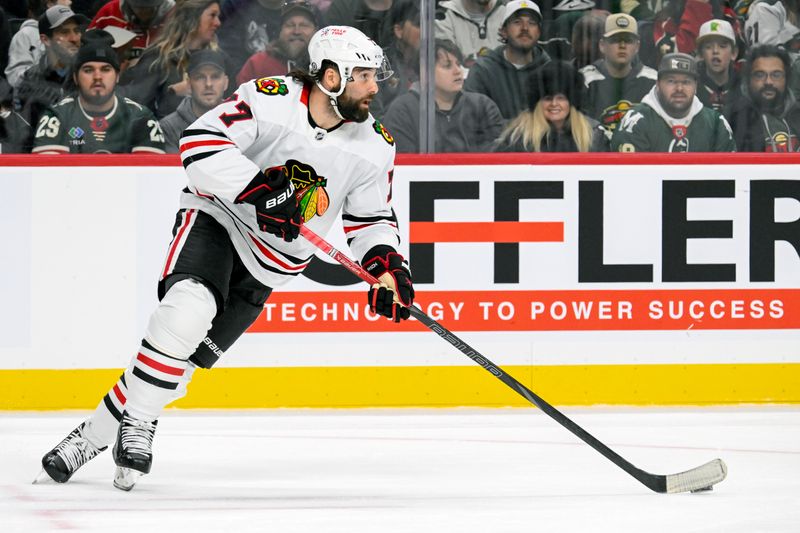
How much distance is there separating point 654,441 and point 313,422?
1169 mm

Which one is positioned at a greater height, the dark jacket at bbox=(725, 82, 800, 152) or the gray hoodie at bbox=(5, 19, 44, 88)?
the gray hoodie at bbox=(5, 19, 44, 88)

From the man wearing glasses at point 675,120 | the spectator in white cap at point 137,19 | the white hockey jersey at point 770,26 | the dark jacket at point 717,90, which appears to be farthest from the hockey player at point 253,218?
the white hockey jersey at point 770,26

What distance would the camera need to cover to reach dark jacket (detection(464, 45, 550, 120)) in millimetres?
4941

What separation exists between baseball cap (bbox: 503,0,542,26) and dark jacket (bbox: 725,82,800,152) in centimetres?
81

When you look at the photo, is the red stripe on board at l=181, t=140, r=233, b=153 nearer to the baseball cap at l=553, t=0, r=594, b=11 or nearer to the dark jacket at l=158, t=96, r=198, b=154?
the dark jacket at l=158, t=96, r=198, b=154

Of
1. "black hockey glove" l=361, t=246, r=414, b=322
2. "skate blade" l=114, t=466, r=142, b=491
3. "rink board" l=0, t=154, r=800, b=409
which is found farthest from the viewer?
"rink board" l=0, t=154, r=800, b=409

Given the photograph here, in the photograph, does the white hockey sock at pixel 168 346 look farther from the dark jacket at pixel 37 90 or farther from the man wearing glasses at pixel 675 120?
the man wearing glasses at pixel 675 120

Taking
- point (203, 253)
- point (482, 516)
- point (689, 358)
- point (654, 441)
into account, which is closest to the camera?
point (482, 516)

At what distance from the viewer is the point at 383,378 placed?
4855 millimetres

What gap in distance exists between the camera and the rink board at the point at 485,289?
15.5ft

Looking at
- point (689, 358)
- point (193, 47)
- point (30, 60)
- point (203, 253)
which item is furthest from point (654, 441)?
point (30, 60)

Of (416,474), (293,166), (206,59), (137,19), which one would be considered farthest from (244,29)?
(416,474)

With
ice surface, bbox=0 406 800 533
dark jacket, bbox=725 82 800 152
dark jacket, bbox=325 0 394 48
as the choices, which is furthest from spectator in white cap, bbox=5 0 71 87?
dark jacket, bbox=725 82 800 152

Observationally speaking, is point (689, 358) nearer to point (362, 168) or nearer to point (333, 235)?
point (333, 235)
